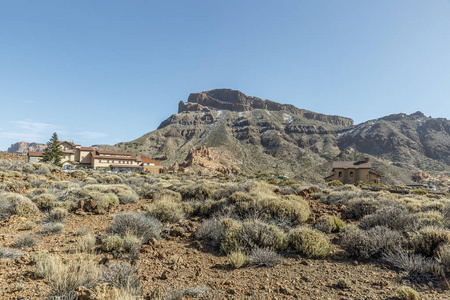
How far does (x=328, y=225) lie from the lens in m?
7.05

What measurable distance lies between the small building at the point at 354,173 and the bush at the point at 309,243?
42044 millimetres

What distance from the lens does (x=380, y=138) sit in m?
92.0

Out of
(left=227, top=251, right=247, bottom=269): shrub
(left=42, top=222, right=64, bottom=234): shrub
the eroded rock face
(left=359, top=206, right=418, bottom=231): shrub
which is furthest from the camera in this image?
the eroded rock face

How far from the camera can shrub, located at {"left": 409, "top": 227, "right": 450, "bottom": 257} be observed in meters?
4.87

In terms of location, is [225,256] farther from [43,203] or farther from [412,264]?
[43,203]

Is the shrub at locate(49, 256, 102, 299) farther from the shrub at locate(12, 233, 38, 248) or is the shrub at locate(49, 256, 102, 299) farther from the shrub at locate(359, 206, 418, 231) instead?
the shrub at locate(359, 206, 418, 231)

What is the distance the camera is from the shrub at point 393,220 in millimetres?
6562

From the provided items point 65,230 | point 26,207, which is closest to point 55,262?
point 65,230

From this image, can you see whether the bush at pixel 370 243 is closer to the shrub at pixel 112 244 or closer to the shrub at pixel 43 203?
the shrub at pixel 112 244

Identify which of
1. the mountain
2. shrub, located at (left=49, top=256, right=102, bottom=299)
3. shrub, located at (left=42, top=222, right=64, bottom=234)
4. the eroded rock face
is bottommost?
shrub, located at (left=42, top=222, right=64, bottom=234)

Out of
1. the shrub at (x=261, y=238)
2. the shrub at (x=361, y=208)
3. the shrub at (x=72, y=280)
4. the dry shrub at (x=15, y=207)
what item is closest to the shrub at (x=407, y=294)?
the shrub at (x=261, y=238)

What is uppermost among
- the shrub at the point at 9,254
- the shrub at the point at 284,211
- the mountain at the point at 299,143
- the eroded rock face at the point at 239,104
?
the eroded rock face at the point at 239,104

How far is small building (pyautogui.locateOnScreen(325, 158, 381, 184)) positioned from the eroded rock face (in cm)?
10705

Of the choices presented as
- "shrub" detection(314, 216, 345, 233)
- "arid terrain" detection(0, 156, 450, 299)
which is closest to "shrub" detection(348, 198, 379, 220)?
"arid terrain" detection(0, 156, 450, 299)
